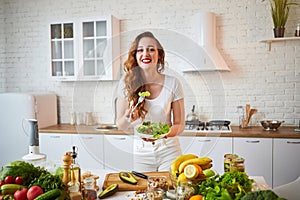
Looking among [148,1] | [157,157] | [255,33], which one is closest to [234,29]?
[255,33]

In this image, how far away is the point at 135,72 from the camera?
1880 mm

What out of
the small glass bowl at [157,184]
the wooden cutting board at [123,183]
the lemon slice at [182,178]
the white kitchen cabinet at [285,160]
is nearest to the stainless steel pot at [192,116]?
the wooden cutting board at [123,183]

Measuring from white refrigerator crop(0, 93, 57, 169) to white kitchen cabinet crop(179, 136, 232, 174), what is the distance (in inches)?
81.6

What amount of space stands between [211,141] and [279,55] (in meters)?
1.72

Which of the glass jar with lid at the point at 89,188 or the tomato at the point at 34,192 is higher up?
the tomato at the point at 34,192

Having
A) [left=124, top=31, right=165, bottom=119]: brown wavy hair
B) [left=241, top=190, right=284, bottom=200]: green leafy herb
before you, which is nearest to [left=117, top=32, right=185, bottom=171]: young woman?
[left=124, top=31, right=165, bottom=119]: brown wavy hair

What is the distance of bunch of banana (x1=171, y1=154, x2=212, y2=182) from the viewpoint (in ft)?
4.87

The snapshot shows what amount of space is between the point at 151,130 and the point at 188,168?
17.1 inches

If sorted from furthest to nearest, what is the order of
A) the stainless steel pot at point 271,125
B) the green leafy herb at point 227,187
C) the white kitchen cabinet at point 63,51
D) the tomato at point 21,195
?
the white kitchen cabinet at point 63,51 → the stainless steel pot at point 271,125 → the tomato at point 21,195 → the green leafy herb at point 227,187

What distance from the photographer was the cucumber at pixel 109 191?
1.68m

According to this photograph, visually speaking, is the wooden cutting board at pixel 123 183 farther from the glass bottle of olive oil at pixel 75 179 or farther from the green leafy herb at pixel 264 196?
the green leafy herb at pixel 264 196

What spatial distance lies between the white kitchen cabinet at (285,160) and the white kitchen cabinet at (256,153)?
6cm

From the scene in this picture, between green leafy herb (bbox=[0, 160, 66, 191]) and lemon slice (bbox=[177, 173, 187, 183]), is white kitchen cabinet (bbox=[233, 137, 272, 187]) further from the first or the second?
green leafy herb (bbox=[0, 160, 66, 191])

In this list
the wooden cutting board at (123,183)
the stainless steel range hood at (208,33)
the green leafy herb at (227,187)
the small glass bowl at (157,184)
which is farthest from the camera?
the stainless steel range hood at (208,33)
